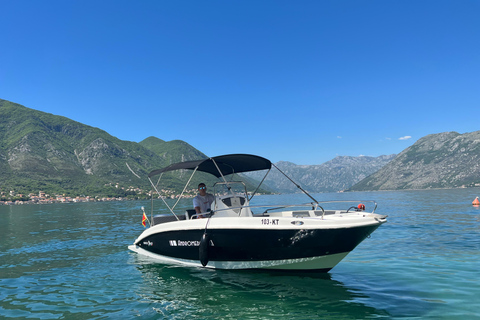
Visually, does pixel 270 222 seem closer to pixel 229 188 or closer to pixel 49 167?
pixel 229 188

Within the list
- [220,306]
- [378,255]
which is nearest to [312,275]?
[220,306]

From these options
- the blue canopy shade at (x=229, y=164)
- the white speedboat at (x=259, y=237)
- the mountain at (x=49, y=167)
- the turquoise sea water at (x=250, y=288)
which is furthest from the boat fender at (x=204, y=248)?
the mountain at (x=49, y=167)

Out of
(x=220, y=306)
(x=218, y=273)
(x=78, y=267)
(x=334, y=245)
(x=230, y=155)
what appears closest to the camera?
(x=220, y=306)

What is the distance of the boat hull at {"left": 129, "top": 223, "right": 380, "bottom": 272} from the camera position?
7.73 meters

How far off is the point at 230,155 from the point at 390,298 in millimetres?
5604

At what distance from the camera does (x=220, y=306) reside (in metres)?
6.73

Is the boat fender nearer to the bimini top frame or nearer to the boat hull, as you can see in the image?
the boat hull

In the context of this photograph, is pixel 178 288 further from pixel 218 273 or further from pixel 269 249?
pixel 269 249

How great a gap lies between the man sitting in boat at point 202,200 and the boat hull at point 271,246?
3.98 feet

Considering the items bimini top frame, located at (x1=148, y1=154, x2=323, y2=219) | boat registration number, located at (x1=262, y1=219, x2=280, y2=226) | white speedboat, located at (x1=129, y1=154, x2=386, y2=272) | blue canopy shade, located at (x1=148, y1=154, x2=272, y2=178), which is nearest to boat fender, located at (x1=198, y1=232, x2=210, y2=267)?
white speedboat, located at (x1=129, y1=154, x2=386, y2=272)

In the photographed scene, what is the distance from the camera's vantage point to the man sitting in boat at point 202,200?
10547 mm

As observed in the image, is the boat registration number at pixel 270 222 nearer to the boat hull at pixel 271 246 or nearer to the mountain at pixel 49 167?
the boat hull at pixel 271 246

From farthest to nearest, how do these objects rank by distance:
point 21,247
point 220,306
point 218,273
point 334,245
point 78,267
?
point 21,247 → point 78,267 → point 218,273 → point 334,245 → point 220,306

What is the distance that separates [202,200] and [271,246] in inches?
136
